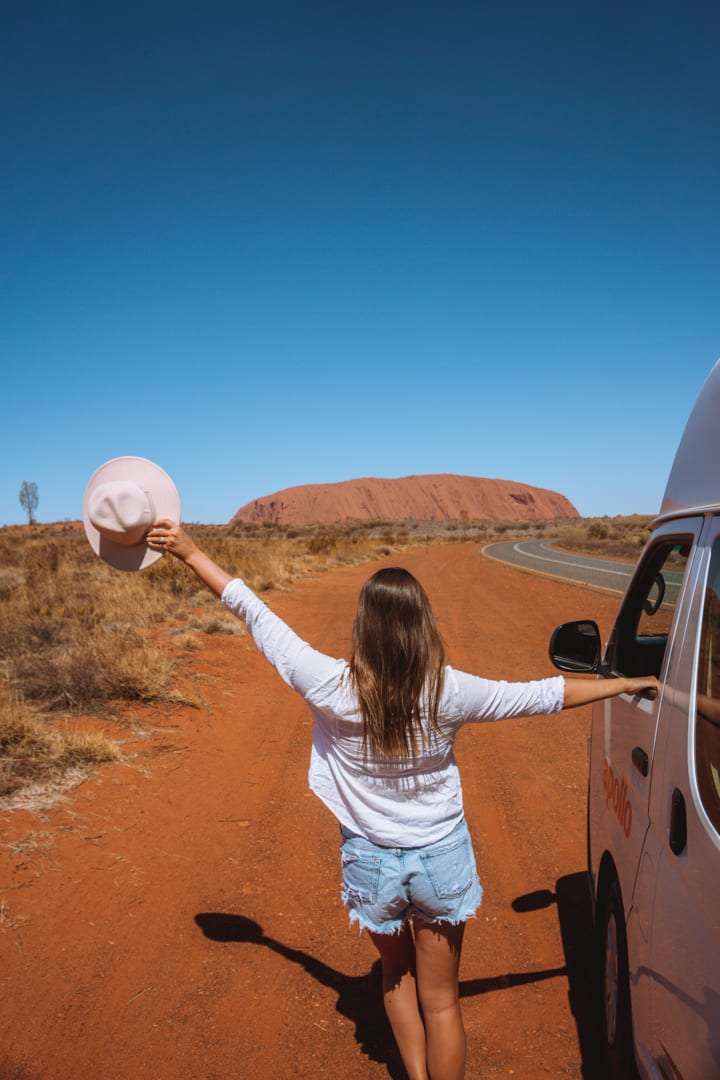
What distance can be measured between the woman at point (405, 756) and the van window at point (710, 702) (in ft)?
1.36

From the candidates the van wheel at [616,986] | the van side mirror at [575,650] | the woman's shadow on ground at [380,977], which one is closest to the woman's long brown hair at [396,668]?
the van side mirror at [575,650]

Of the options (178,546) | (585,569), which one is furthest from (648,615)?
(585,569)

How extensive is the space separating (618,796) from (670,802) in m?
0.79

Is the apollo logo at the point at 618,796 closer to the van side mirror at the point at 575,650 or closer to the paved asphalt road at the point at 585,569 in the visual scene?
the van side mirror at the point at 575,650

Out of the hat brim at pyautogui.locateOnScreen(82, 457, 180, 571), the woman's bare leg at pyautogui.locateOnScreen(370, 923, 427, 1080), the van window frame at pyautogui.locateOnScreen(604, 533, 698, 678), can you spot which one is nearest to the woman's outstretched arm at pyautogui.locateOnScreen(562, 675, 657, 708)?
the van window frame at pyautogui.locateOnScreen(604, 533, 698, 678)

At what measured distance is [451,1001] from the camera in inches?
87.8

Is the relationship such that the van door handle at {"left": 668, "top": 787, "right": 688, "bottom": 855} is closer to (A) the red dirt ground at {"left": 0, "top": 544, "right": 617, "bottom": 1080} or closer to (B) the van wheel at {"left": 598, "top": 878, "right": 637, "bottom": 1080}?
(B) the van wheel at {"left": 598, "top": 878, "right": 637, "bottom": 1080}

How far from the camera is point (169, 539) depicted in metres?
2.42

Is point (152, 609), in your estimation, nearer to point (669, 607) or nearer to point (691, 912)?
point (669, 607)

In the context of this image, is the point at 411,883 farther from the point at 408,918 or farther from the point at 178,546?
the point at 178,546

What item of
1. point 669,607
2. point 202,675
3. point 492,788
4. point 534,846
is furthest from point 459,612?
point 669,607

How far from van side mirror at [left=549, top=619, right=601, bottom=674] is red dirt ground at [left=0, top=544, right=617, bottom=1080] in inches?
56.1

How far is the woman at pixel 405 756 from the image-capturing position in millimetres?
2057

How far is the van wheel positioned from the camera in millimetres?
2209
